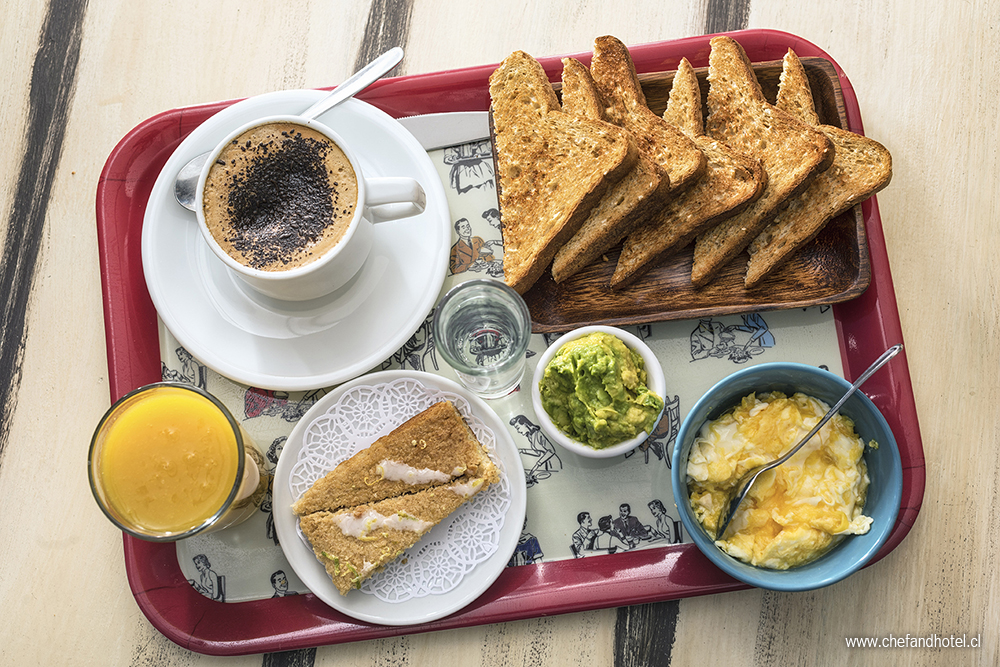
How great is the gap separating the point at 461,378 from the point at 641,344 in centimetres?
47

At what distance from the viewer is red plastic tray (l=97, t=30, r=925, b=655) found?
171 cm

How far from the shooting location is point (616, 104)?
1.80 metres

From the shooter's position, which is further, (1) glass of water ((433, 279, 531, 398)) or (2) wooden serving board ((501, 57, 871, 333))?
(2) wooden serving board ((501, 57, 871, 333))

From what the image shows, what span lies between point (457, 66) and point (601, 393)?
3.56ft

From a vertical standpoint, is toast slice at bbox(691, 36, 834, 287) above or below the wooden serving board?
above

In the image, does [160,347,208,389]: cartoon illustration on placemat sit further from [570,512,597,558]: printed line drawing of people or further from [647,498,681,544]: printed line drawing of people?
[647,498,681,544]: printed line drawing of people

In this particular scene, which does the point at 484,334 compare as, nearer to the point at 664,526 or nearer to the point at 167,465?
the point at 664,526

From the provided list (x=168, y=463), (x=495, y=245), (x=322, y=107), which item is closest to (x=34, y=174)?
(x=322, y=107)

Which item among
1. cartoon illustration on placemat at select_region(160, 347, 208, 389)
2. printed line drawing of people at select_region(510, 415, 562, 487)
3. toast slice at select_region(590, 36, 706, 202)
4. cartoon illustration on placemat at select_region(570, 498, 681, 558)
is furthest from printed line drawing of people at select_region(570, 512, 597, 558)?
cartoon illustration on placemat at select_region(160, 347, 208, 389)

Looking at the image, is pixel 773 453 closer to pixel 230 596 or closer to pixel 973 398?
pixel 973 398

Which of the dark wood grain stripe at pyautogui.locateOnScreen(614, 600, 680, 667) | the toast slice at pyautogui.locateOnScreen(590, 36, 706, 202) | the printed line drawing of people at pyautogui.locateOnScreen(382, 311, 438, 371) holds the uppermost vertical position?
the toast slice at pyautogui.locateOnScreen(590, 36, 706, 202)

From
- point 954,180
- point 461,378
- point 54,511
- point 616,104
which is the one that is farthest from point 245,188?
point 954,180

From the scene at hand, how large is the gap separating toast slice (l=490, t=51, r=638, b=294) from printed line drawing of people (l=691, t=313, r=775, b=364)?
17.4 inches

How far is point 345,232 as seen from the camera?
1527mm
